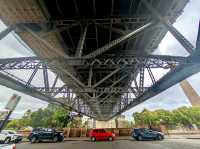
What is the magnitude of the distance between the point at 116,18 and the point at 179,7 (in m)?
3.56

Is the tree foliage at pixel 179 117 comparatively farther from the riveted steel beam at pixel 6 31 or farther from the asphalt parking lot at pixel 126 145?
the riveted steel beam at pixel 6 31

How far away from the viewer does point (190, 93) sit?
180m

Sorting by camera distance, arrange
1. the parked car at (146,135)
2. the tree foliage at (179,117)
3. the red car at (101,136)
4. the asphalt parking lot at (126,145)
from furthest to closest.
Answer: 1. the tree foliage at (179,117)
2. the red car at (101,136)
3. the parked car at (146,135)
4. the asphalt parking lot at (126,145)

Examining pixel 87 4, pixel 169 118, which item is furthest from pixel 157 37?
pixel 169 118

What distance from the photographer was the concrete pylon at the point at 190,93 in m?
174

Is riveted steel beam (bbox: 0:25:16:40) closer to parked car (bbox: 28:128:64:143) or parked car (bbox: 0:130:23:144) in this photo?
parked car (bbox: 0:130:23:144)

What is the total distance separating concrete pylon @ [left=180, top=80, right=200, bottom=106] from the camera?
6865 inches

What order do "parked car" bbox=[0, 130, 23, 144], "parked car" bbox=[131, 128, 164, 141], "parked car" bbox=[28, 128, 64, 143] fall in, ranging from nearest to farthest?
"parked car" bbox=[0, 130, 23, 144] → "parked car" bbox=[28, 128, 64, 143] → "parked car" bbox=[131, 128, 164, 141]

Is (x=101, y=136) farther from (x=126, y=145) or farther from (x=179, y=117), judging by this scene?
(x=179, y=117)

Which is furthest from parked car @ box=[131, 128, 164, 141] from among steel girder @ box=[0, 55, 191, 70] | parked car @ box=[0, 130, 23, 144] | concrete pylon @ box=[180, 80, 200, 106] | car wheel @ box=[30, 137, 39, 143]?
concrete pylon @ box=[180, 80, 200, 106]

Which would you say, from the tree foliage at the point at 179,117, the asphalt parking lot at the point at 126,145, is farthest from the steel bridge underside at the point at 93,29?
the tree foliage at the point at 179,117

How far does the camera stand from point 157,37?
16953 mm

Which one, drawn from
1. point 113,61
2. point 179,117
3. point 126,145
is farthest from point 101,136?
point 179,117

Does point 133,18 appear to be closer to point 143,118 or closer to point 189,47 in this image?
point 189,47
